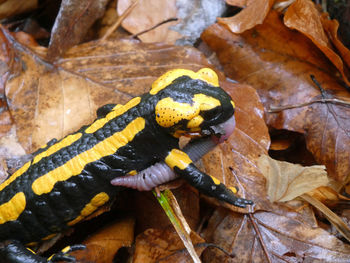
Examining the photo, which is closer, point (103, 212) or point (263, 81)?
point (103, 212)

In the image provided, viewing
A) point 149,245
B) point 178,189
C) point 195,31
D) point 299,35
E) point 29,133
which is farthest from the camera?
point 195,31

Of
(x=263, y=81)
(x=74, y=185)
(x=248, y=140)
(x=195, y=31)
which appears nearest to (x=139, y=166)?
(x=74, y=185)

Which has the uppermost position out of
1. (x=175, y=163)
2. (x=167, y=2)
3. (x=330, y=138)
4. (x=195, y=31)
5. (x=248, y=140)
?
(x=167, y=2)

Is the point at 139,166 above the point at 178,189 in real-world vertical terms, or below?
above

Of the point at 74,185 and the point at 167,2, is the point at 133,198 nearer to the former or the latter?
the point at 74,185

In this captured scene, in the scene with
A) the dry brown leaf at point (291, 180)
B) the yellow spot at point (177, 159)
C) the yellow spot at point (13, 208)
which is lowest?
the dry brown leaf at point (291, 180)

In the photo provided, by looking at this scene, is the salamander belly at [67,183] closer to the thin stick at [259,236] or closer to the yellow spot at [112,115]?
the yellow spot at [112,115]

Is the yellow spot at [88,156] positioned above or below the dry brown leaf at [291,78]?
above

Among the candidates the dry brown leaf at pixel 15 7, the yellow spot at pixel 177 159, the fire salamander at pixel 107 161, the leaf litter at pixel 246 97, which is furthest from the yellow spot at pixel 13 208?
the dry brown leaf at pixel 15 7
